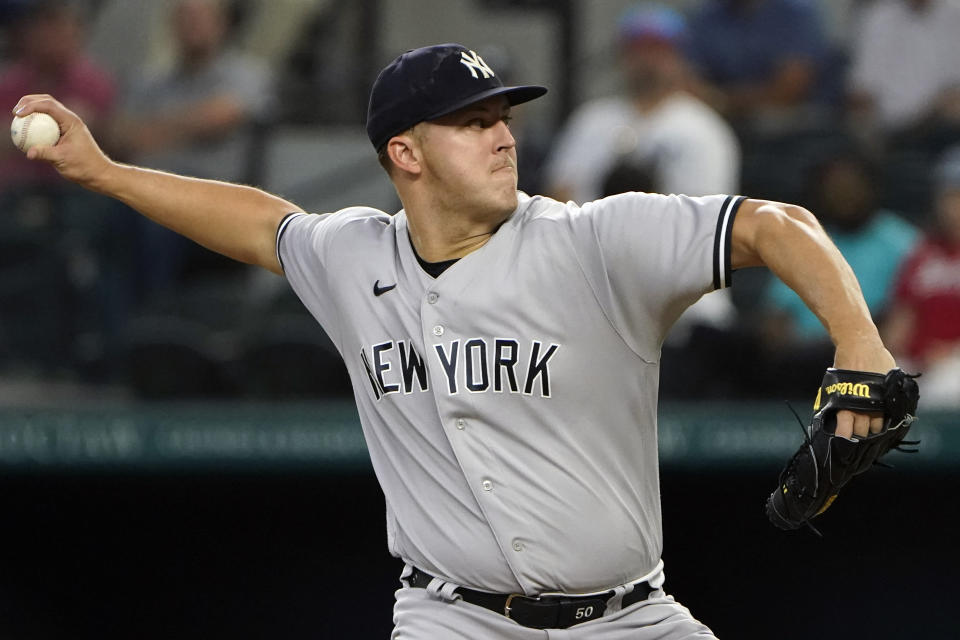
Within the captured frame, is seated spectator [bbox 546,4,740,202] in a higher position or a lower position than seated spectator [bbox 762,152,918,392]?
higher

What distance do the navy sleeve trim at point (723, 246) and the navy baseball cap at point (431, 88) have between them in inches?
21.1

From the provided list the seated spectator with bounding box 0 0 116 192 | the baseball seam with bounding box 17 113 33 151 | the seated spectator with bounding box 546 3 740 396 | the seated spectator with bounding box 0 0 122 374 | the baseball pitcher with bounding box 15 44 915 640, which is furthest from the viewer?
the seated spectator with bounding box 0 0 116 192

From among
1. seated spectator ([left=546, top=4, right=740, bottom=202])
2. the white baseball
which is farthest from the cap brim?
seated spectator ([left=546, top=4, right=740, bottom=202])

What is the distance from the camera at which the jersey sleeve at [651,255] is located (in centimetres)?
279

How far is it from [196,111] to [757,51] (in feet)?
8.49

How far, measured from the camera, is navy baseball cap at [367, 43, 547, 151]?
10.2 feet

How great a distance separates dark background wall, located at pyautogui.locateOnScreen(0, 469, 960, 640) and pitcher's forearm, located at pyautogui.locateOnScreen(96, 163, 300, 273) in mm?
2391

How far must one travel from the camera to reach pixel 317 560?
5992 millimetres

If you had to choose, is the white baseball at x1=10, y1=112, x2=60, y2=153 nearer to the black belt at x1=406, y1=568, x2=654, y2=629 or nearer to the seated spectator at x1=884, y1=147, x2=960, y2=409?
the black belt at x1=406, y1=568, x2=654, y2=629

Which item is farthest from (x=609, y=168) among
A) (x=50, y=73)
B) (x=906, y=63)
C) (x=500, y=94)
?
(x=500, y=94)

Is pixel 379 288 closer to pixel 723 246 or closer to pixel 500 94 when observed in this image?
pixel 500 94

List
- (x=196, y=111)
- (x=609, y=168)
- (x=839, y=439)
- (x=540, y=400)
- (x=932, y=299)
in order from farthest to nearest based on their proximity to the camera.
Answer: (x=196, y=111) → (x=609, y=168) → (x=932, y=299) → (x=540, y=400) → (x=839, y=439)

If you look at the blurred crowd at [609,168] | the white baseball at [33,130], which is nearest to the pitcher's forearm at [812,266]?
the white baseball at [33,130]

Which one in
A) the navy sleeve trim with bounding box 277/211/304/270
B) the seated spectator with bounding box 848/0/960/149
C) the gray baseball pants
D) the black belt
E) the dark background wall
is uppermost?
the seated spectator with bounding box 848/0/960/149
